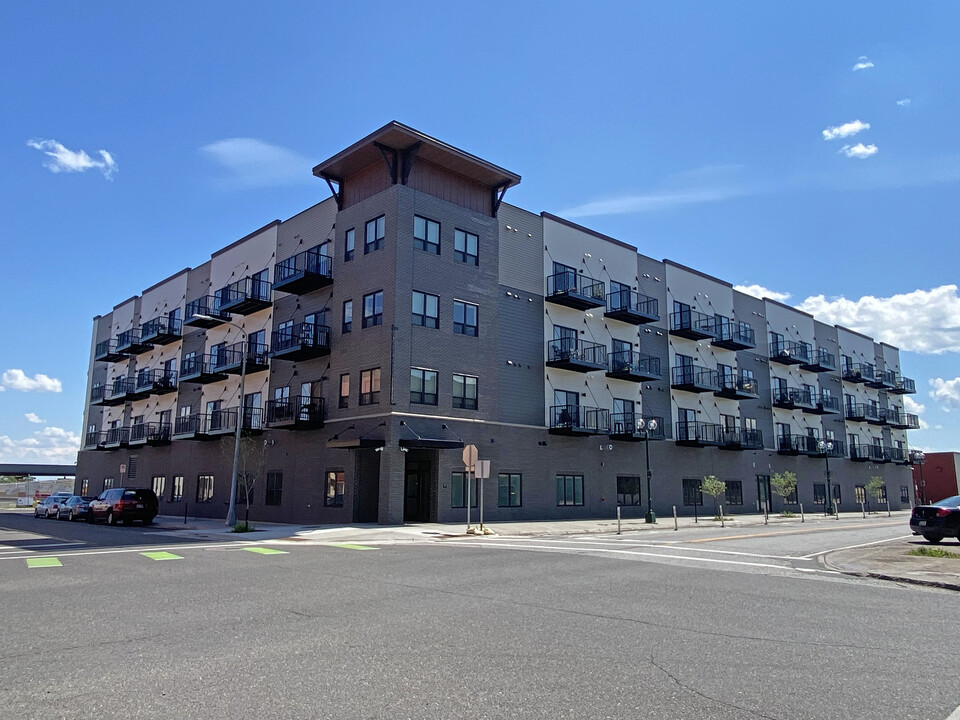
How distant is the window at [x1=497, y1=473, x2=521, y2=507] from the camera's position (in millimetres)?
34141

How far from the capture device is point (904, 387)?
69.5 meters

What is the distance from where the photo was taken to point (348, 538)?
957 inches

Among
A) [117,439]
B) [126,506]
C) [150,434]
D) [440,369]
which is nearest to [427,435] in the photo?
[440,369]

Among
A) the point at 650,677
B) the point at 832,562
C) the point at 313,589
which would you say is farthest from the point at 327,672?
the point at 832,562

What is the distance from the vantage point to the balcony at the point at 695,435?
145 ft

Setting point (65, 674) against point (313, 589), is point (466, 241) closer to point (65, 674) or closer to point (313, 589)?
point (313, 589)

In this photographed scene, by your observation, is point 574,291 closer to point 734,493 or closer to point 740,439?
point 740,439

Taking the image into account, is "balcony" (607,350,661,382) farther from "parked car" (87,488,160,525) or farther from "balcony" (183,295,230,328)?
"parked car" (87,488,160,525)

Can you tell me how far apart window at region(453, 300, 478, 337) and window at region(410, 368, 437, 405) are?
8.91 ft

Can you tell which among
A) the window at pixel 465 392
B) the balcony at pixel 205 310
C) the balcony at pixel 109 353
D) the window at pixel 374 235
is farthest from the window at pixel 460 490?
the balcony at pixel 109 353

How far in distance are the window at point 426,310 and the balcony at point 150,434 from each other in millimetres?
23820

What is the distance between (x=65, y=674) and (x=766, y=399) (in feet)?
173

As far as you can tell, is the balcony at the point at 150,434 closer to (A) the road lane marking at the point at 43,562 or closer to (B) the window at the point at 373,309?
(B) the window at the point at 373,309

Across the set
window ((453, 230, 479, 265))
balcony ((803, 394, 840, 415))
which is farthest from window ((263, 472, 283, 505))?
balcony ((803, 394, 840, 415))
